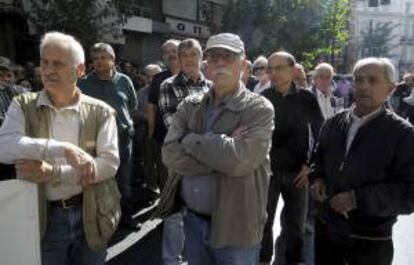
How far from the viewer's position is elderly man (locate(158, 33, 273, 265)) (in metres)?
2.86

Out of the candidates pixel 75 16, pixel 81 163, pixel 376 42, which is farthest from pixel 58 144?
pixel 376 42

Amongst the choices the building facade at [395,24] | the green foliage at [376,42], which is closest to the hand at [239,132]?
the green foliage at [376,42]

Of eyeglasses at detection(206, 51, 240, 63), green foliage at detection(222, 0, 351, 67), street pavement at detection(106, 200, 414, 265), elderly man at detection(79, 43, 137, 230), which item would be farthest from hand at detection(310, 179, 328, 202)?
green foliage at detection(222, 0, 351, 67)

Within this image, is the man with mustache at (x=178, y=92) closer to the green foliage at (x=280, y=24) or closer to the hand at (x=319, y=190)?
the hand at (x=319, y=190)

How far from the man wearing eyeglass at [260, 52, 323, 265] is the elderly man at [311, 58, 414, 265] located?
129cm

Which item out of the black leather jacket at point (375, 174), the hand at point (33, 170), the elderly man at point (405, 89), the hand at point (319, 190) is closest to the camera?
the hand at point (33, 170)

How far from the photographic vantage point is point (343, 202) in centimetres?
309

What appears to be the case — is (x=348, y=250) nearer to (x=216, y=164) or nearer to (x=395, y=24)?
(x=216, y=164)

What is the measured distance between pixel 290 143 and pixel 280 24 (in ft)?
75.7

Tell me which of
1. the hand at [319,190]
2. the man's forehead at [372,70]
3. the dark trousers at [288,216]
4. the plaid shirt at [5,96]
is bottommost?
the dark trousers at [288,216]

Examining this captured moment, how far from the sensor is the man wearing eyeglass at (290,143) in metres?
4.66

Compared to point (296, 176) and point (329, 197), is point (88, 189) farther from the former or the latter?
point (296, 176)

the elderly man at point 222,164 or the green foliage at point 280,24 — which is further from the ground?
the green foliage at point 280,24

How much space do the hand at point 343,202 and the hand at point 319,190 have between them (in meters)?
0.17
